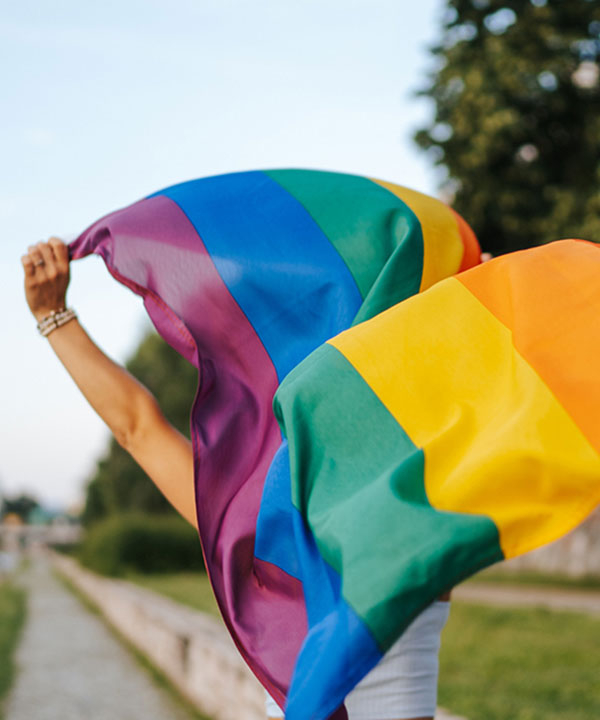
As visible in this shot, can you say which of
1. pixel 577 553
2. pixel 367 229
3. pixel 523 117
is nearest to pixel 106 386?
pixel 367 229

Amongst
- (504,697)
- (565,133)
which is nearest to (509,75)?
(565,133)

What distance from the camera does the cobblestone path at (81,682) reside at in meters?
6.91

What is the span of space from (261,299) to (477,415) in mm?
683

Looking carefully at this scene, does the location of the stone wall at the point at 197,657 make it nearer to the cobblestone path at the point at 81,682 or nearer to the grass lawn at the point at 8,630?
the cobblestone path at the point at 81,682

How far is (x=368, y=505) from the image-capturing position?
1.35m

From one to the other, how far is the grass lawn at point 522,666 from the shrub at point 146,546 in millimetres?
15238

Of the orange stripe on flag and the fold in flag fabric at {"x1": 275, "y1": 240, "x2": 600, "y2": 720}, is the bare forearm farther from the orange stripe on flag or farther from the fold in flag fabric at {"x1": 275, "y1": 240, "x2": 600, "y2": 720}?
the orange stripe on flag

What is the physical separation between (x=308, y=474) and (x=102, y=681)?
25.3 feet

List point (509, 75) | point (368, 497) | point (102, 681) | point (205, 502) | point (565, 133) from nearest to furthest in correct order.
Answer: point (368, 497)
point (205, 502)
point (102, 681)
point (509, 75)
point (565, 133)

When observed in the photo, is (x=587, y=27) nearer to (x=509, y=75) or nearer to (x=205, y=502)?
(x=509, y=75)

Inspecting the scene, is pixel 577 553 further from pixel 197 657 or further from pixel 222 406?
pixel 222 406

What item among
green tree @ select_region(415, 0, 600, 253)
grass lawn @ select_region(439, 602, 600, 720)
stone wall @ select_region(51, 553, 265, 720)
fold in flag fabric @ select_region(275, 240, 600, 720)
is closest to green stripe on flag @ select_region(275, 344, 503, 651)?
fold in flag fabric @ select_region(275, 240, 600, 720)

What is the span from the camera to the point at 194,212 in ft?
6.97

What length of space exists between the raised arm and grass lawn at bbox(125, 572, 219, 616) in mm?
8043
